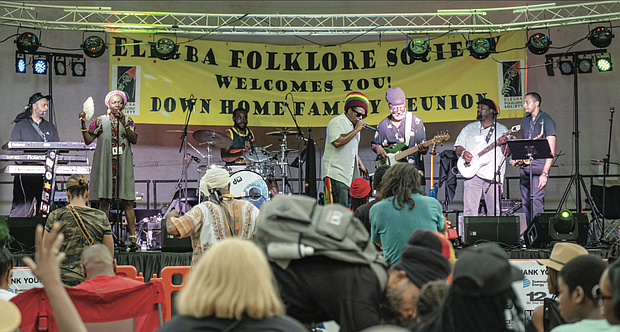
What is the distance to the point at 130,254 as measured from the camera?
6.63 meters

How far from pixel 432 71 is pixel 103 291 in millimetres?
8693

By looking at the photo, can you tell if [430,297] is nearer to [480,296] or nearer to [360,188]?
[480,296]

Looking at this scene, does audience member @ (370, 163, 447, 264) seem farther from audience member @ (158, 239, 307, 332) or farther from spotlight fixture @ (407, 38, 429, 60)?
spotlight fixture @ (407, 38, 429, 60)

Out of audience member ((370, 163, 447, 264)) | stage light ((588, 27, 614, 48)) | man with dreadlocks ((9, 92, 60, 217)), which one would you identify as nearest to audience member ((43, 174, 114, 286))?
audience member ((370, 163, 447, 264))

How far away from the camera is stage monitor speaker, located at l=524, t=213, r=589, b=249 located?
7.19 m

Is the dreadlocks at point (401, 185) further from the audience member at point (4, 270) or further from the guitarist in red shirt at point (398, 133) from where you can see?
the guitarist in red shirt at point (398, 133)

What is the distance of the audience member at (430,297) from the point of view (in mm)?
2107

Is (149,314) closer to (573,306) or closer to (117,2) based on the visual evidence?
(573,306)

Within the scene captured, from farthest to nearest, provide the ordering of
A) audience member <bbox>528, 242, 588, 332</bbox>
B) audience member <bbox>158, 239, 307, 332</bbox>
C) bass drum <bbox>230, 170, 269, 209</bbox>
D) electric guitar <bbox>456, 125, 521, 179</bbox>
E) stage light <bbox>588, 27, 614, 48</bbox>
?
1. stage light <bbox>588, 27, 614, 48</bbox>
2. electric guitar <bbox>456, 125, 521, 179</bbox>
3. bass drum <bbox>230, 170, 269, 209</bbox>
4. audience member <bbox>528, 242, 588, 332</bbox>
5. audience member <bbox>158, 239, 307, 332</bbox>

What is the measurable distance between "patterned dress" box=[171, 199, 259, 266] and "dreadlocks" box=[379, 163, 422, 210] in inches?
47.0

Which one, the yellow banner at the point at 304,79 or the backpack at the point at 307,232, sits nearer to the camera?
the backpack at the point at 307,232

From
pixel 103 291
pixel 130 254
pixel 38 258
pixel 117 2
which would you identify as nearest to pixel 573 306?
pixel 38 258

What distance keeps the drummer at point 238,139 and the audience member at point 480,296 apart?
27.4 feet

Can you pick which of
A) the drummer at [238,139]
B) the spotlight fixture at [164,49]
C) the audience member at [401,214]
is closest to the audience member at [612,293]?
the audience member at [401,214]
